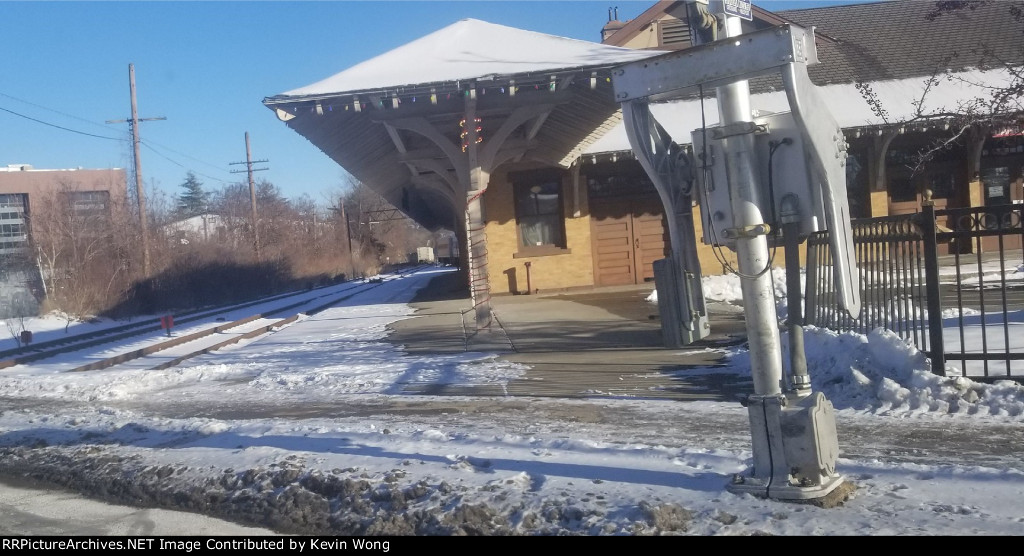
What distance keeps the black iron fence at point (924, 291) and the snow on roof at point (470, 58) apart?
501cm

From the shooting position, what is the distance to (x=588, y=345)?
12.6 meters

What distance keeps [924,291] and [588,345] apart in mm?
4711

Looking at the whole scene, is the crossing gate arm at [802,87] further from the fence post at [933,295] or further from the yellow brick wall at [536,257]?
the yellow brick wall at [536,257]

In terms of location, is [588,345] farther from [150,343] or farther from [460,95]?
[150,343]

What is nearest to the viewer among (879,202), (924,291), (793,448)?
(793,448)

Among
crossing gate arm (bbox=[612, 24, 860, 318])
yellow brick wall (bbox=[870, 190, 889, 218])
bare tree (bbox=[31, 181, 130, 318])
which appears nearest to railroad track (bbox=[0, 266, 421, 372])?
bare tree (bbox=[31, 181, 130, 318])

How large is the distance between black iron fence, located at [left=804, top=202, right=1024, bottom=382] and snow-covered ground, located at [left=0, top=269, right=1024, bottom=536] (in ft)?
1.22

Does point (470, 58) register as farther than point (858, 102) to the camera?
No

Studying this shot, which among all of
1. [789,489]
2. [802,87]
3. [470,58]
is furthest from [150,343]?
[802,87]

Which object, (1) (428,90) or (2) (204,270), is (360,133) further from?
(2) (204,270)

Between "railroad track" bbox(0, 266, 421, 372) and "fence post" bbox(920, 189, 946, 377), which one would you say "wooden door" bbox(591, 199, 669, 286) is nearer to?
"railroad track" bbox(0, 266, 421, 372)

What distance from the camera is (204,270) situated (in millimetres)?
44438

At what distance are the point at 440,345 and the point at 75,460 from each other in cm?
682

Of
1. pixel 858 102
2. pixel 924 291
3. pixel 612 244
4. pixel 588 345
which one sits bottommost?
pixel 588 345
